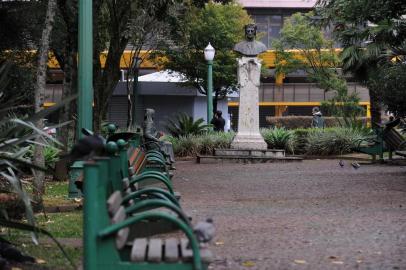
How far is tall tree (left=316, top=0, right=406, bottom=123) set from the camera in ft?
51.6

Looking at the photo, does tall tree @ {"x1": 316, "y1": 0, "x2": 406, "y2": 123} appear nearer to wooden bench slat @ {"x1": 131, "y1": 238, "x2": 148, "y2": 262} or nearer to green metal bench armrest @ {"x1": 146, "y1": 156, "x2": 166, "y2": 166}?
green metal bench armrest @ {"x1": 146, "y1": 156, "x2": 166, "y2": 166}

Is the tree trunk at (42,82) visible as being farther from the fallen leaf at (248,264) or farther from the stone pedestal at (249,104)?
the stone pedestal at (249,104)

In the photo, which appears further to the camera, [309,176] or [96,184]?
[309,176]

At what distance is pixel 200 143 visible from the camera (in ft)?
86.6

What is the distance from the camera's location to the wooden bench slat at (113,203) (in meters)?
4.38

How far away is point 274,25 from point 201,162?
4752 centimetres

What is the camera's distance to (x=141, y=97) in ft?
131

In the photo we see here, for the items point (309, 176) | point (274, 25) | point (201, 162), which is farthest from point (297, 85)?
point (309, 176)

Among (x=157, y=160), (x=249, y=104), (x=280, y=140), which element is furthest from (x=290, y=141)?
(x=157, y=160)

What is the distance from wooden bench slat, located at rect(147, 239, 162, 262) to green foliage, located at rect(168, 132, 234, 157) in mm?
21289

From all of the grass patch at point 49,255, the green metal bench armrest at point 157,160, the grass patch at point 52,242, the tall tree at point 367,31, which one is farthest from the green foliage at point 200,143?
the grass patch at point 49,255

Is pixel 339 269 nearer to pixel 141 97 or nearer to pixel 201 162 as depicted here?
pixel 201 162

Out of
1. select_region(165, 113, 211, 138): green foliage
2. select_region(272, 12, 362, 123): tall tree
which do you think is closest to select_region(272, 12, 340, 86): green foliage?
select_region(272, 12, 362, 123): tall tree

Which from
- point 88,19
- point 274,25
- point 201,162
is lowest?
point 201,162
